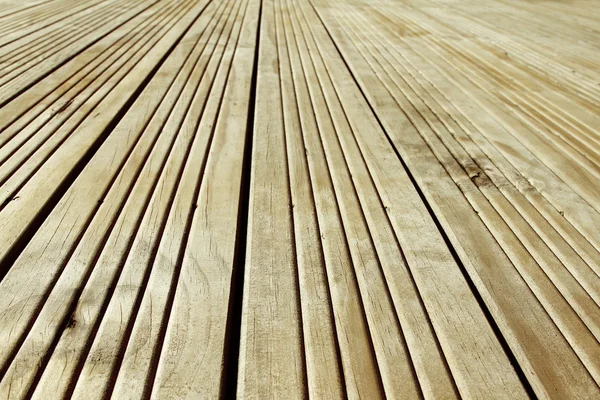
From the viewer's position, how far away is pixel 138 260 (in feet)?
2.87

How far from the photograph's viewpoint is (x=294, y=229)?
100cm

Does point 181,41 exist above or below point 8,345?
above

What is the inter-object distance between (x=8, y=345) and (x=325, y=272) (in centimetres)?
58

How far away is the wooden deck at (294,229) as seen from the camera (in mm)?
A: 703

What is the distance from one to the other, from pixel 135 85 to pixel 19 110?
42cm

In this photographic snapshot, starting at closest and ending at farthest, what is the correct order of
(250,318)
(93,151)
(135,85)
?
(250,318) → (93,151) → (135,85)

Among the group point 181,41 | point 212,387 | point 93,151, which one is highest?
point 181,41

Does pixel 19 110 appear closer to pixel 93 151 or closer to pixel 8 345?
pixel 93 151

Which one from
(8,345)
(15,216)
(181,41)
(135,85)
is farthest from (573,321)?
(181,41)

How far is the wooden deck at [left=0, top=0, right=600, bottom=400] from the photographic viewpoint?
0.70 m

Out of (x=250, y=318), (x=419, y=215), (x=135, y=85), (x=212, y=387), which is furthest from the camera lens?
(x=135, y=85)

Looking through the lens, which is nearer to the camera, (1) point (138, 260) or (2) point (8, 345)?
(2) point (8, 345)

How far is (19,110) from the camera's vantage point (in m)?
1.46

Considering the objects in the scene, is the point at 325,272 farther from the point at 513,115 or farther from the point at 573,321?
the point at 513,115
